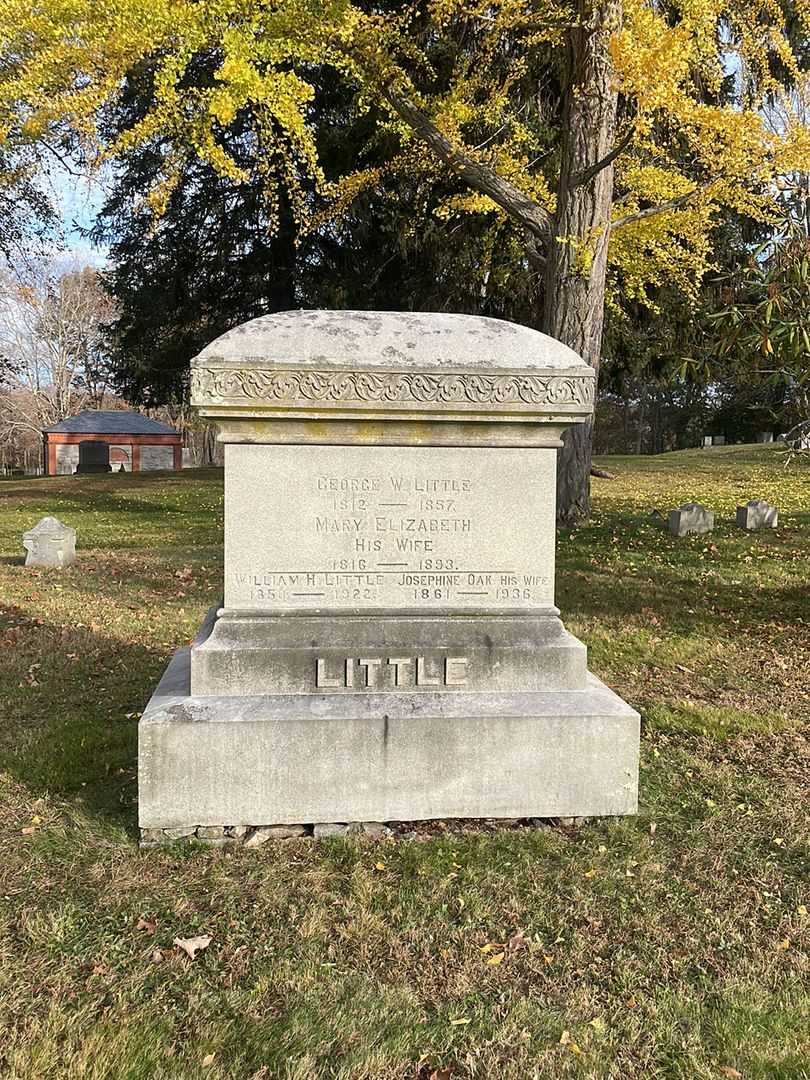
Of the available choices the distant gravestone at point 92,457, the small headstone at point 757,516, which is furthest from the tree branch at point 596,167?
the distant gravestone at point 92,457

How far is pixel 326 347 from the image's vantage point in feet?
11.4

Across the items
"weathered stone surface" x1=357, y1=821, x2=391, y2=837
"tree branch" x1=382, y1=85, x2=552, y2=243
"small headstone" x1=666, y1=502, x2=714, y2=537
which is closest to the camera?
"weathered stone surface" x1=357, y1=821, x2=391, y2=837

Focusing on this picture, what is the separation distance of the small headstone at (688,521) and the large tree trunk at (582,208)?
2.60m

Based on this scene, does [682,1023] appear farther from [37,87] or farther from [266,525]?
[37,87]

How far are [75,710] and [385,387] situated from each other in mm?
3062

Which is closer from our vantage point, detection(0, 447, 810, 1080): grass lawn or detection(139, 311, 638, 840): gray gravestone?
detection(0, 447, 810, 1080): grass lawn

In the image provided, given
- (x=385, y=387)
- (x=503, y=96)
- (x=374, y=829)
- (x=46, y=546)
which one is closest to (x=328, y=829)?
(x=374, y=829)

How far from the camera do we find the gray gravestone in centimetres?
334

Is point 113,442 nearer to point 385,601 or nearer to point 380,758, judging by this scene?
point 385,601

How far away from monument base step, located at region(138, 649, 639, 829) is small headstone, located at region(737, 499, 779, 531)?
9.43 m

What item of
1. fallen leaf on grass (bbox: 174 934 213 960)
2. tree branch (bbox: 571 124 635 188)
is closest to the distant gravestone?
tree branch (bbox: 571 124 635 188)

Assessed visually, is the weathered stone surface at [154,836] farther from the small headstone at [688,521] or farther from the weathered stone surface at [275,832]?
the small headstone at [688,521]

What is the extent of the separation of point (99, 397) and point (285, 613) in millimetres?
54435

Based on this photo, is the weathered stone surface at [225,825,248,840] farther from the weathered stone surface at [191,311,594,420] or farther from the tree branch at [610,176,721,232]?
the tree branch at [610,176,721,232]
